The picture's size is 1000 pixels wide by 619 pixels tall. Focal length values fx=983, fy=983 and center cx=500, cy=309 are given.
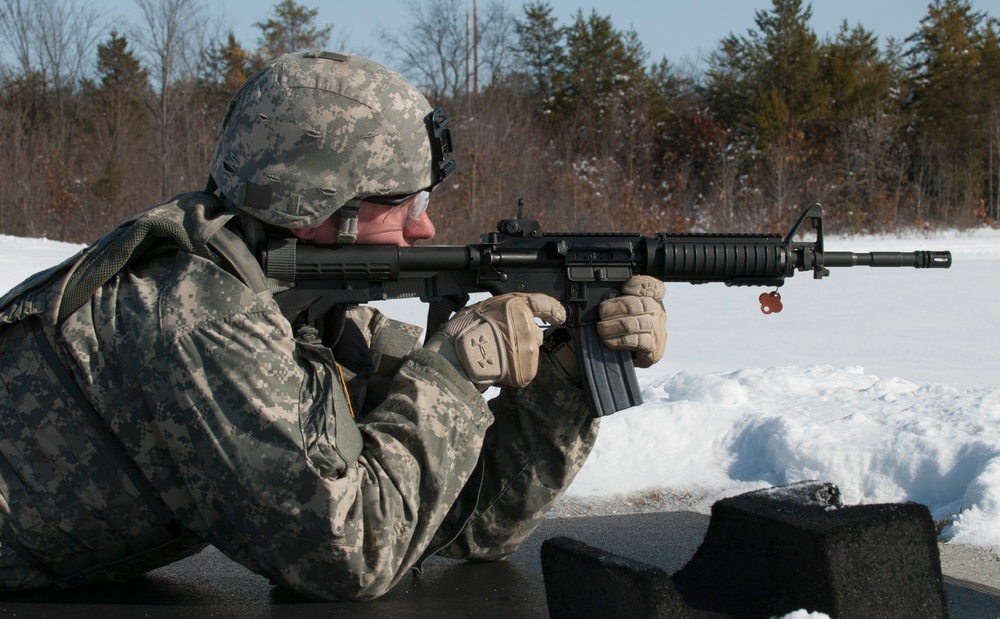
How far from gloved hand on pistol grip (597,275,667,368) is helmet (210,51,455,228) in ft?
2.39

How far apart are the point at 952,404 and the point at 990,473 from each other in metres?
1.07

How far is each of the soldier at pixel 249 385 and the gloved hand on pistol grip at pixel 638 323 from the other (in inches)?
9.8

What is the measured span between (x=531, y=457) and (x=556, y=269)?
1.85ft

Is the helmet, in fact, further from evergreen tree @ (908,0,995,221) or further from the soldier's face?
evergreen tree @ (908,0,995,221)

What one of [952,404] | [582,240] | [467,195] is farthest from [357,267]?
[467,195]

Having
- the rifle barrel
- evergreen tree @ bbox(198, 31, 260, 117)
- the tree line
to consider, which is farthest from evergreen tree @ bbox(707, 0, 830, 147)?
the rifle barrel

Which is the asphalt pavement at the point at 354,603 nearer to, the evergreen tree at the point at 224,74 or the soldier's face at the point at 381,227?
the soldier's face at the point at 381,227

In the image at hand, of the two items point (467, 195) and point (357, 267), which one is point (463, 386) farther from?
point (467, 195)

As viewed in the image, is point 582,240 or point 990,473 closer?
point 582,240

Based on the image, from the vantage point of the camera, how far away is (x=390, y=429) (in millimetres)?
2244

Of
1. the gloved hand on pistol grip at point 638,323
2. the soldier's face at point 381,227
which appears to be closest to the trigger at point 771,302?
the gloved hand on pistol grip at point 638,323

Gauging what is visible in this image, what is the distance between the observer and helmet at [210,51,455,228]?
2.42 m

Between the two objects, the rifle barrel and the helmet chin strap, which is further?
the rifle barrel

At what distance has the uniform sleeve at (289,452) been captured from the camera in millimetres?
2045
